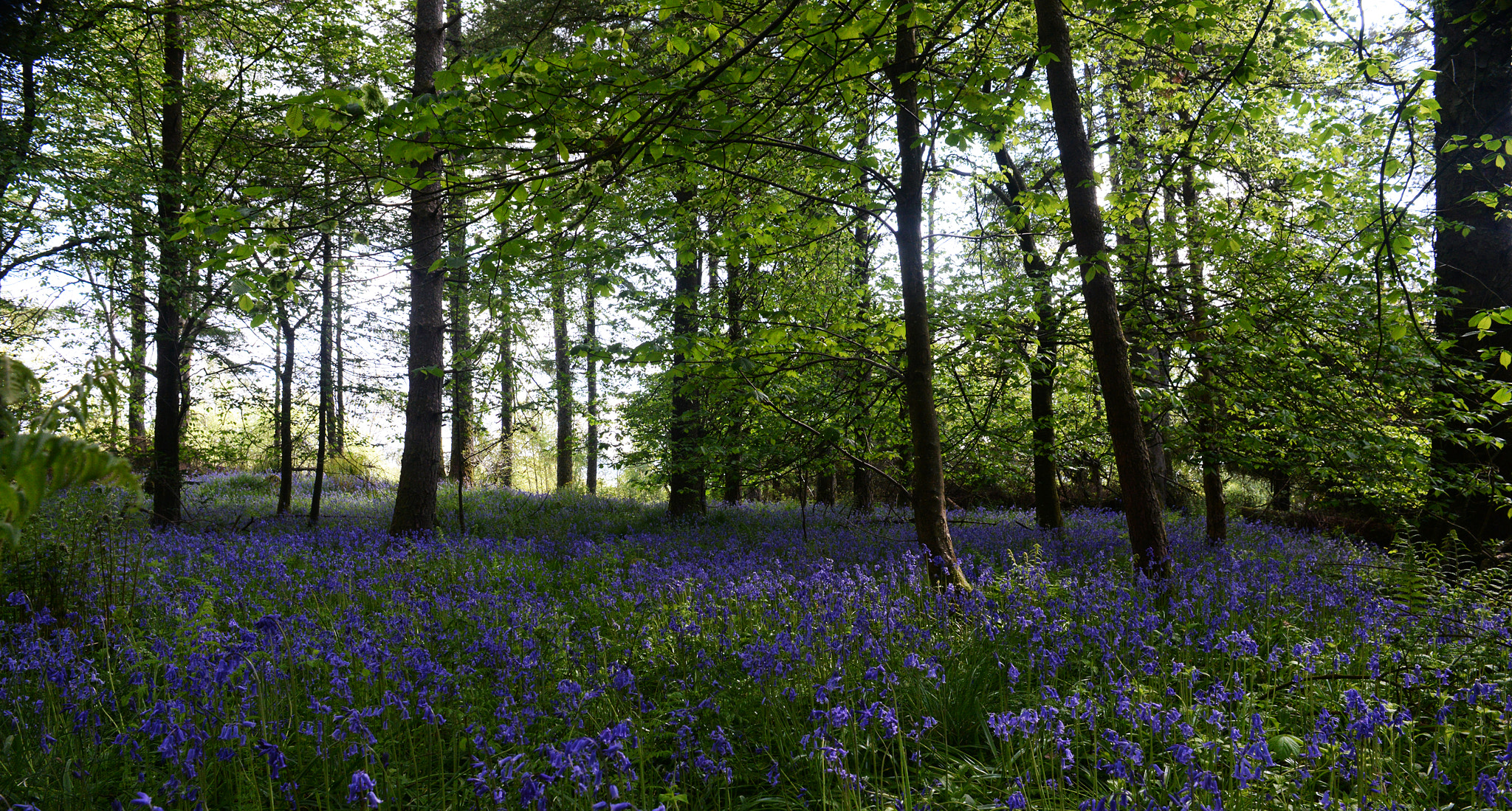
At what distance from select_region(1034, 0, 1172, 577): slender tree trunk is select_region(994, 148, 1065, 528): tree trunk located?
124 cm

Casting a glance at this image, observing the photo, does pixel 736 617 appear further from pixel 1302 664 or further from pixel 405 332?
pixel 405 332

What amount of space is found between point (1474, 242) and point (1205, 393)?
325 cm

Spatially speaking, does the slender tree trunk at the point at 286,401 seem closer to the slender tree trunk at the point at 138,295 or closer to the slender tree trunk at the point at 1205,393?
the slender tree trunk at the point at 138,295

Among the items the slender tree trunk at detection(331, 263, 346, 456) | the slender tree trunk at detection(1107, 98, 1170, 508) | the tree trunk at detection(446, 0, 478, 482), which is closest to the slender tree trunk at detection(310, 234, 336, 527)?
the slender tree trunk at detection(331, 263, 346, 456)

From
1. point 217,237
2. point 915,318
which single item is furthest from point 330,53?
point 915,318

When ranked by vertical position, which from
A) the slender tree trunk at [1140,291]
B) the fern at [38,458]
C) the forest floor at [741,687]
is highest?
the slender tree trunk at [1140,291]

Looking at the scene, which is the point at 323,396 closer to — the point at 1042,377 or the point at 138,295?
the point at 138,295

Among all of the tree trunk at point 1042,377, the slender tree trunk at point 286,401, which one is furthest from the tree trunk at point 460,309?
the tree trunk at point 1042,377

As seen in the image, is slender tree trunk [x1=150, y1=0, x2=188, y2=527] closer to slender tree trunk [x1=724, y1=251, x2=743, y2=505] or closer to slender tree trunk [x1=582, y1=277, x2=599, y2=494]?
slender tree trunk [x1=582, y1=277, x2=599, y2=494]

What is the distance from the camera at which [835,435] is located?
Result: 6492 mm

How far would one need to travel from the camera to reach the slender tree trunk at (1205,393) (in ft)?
22.3

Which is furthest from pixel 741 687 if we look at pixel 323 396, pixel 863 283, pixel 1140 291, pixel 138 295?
pixel 138 295

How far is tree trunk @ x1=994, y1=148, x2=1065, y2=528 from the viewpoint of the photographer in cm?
739

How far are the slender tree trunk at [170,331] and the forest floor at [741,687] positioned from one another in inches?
199
